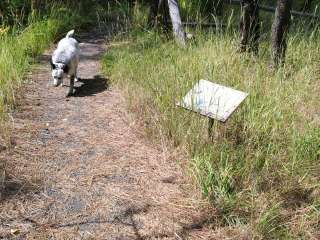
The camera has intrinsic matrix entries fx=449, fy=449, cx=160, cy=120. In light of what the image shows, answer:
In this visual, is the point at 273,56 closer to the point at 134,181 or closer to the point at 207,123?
the point at 207,123

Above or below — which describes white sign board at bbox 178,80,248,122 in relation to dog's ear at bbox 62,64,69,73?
above

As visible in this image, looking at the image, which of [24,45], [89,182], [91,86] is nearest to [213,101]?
[89,182]

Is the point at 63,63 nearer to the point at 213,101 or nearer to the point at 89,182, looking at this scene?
the point at 89,182

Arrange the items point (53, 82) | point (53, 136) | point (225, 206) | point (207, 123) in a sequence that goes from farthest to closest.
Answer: point (53, 82), point (53, 136), point (207, 123), point (225, 206)

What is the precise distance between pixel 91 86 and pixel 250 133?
9.98 ft

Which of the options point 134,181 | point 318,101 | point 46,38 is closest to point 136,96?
point 134,181

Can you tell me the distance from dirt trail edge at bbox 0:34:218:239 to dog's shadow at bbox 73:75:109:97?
24.9 inches

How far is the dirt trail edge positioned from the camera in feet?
9.89

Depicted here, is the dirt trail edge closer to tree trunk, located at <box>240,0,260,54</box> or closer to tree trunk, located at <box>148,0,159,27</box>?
tree trunk, located at <box>240,0,260,54</box>

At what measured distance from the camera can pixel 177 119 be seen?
4.08 m

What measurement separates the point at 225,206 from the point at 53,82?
12.1 feet

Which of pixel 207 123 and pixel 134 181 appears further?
pixel 207 123

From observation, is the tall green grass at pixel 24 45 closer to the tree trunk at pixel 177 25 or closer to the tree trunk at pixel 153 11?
the tree trunk at pixel 153 11

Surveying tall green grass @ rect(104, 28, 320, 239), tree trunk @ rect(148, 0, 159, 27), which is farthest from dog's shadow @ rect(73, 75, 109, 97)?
tree trunk @ rect(148, 0, 159, 27)
